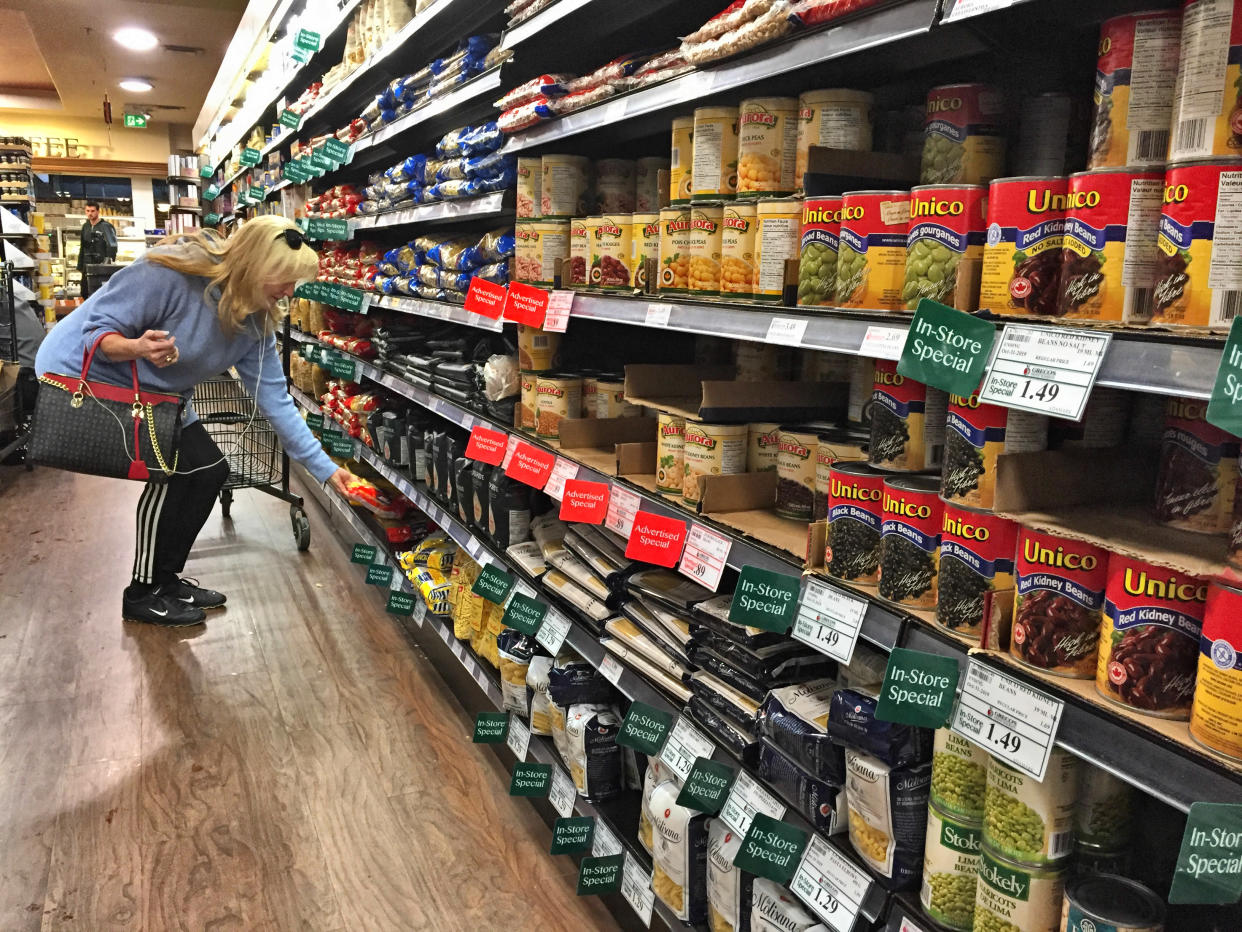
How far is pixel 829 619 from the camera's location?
4.38ft

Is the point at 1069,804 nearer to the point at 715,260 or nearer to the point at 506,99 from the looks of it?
the point at 715,260

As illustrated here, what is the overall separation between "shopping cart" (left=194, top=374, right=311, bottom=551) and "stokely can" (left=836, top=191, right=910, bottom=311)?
4.00 meters

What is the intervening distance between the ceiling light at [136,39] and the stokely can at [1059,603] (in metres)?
10.6

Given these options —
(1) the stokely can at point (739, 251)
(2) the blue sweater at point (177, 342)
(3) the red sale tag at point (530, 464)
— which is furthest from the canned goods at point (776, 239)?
(2) the blue sweater at point (177, 342)

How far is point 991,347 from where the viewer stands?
1032 mm

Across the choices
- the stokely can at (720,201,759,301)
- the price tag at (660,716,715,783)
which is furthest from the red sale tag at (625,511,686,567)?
the stokely can at (720,201,759,301)

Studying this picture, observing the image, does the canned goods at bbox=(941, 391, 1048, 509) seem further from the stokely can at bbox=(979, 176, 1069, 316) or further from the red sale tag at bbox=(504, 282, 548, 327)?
the red sale tag at bbox=(504, 282, 548, 327)

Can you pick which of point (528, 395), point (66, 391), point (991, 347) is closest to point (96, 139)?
point (66, 391)

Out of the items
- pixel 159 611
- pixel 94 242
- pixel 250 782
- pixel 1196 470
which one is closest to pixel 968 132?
pixel 1196 470

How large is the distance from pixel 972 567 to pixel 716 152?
0.91 m

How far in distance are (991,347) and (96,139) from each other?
64.2 feet

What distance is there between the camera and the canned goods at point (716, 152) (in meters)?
1.69

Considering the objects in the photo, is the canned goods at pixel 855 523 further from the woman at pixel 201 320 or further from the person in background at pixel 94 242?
the person in background at pixel 94 242

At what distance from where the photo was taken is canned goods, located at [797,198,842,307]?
1402 millimetres
